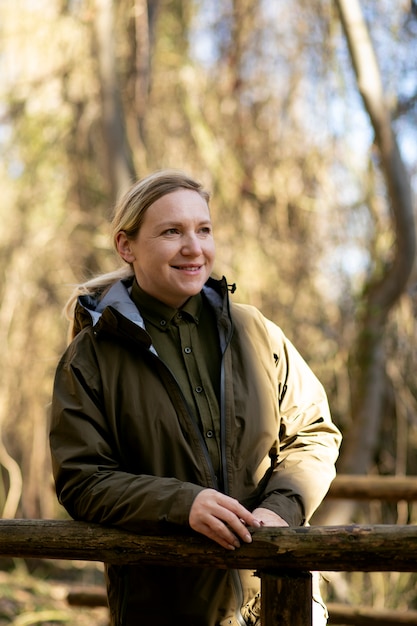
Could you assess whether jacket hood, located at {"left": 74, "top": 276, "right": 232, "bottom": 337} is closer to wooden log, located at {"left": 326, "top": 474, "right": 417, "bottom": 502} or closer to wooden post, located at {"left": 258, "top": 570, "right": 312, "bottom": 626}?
wooden post, located at {"left": 258, "top": 570, "right": 312, "bottom": 626}

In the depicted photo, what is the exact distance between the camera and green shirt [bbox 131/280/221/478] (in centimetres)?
213

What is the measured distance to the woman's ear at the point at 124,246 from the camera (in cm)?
239

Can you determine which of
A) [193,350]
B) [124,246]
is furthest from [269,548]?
[124,246]

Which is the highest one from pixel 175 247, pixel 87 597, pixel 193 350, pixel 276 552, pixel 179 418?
pixel 175 247

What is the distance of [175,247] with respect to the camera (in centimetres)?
225

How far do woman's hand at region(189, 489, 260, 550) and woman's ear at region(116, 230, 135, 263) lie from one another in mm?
745

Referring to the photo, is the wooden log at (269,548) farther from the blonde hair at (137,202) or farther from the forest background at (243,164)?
the forest background at (243,164)

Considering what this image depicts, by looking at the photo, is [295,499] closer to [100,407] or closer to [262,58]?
[100,407]

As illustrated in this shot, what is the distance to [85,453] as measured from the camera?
2.03 m

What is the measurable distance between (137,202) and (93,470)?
2.31 ft

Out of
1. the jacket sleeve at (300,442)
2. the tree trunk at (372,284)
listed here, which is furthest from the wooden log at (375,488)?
the jacket sleeve at (300,442)

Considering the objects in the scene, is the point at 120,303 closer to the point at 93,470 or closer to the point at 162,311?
the point at 162,311

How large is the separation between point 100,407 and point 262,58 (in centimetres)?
503

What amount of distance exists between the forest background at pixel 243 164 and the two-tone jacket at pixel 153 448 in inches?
131
